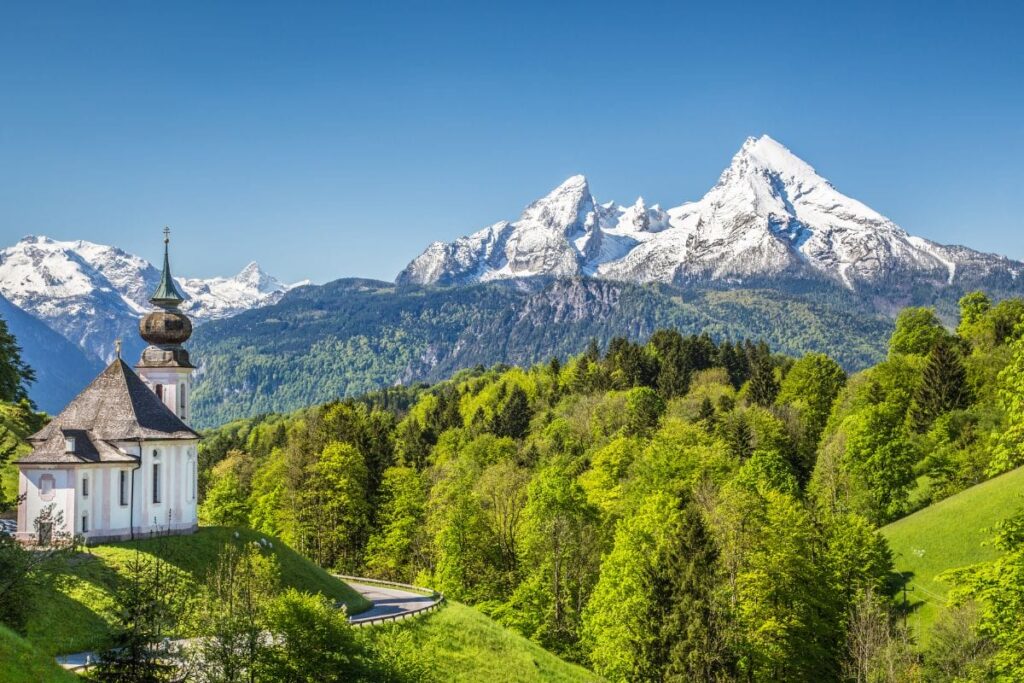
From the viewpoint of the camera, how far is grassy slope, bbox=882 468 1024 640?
5991 cm

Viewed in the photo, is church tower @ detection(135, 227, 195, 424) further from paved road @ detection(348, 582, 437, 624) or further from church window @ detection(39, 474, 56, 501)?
paved road @ detection(348, 582, 437, 624)

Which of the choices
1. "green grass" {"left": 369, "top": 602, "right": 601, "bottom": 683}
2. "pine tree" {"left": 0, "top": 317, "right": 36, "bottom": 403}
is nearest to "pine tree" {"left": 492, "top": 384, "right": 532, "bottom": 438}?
"pine tree" {"left": 0, "top": 317, "right": 36, "bottom": 403}

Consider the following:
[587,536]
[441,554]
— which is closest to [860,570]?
[587,536]

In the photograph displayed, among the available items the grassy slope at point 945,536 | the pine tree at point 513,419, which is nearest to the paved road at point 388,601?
the grassy slope at point 945,536

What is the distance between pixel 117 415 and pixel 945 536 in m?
46.9

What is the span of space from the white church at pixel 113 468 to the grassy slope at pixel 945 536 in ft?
124

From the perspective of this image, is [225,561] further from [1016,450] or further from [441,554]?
[1016,450]

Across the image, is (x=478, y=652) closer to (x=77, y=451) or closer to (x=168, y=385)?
(x=77, y=451)

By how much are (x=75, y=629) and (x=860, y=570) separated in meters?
37.8

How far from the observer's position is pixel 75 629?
4097 centimetres

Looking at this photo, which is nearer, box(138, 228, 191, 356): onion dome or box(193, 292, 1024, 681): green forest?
box(193, 292, 1024, 681): green forest

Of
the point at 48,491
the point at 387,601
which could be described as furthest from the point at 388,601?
the point at 48,491

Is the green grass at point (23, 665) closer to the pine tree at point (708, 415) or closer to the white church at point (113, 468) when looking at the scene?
the white church at point (113, 468)

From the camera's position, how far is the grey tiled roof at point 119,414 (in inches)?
2076
